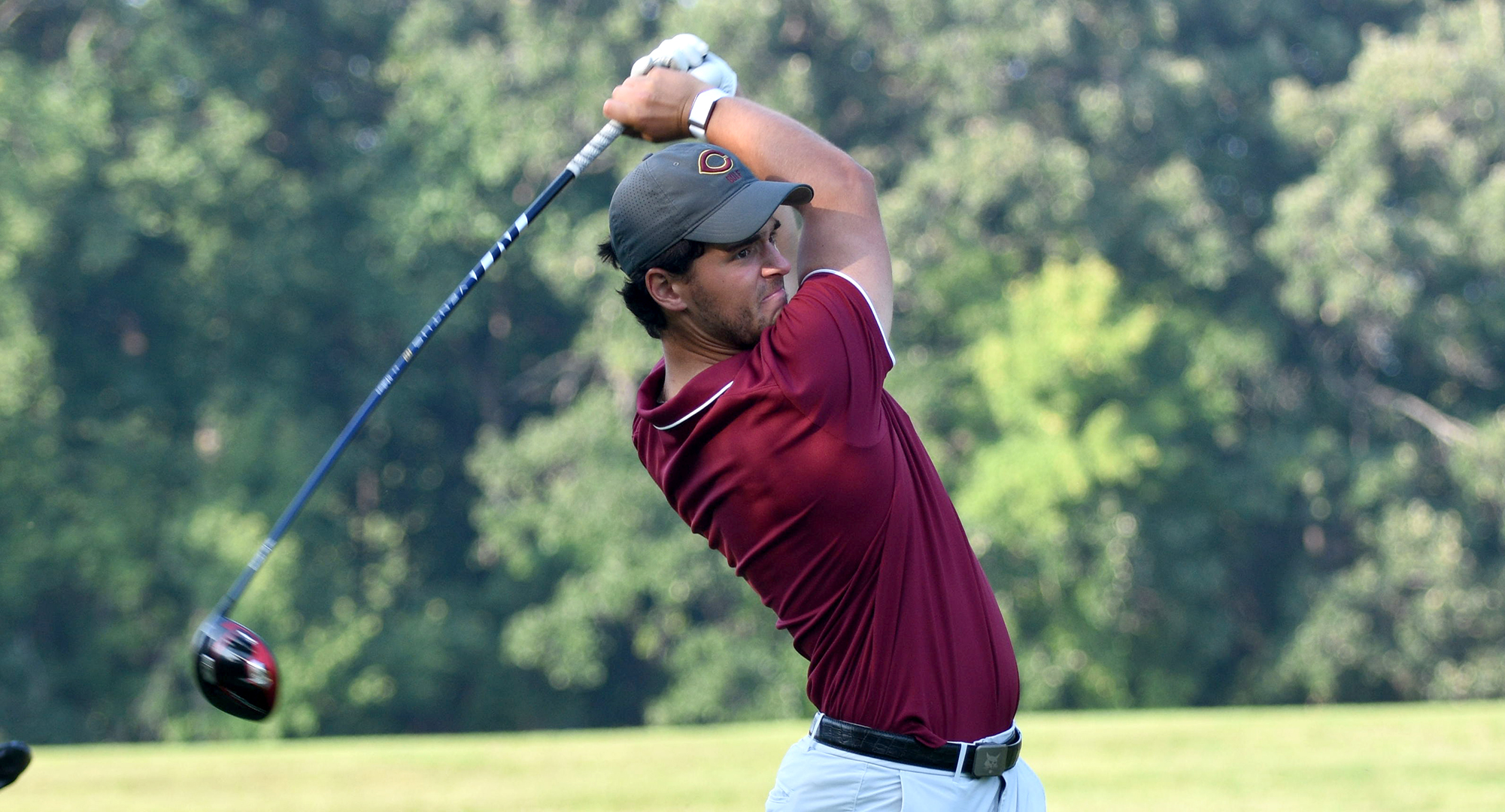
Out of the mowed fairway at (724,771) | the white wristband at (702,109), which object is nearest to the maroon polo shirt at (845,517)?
the white wristband at (702,109)

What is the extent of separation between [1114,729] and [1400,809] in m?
4.20

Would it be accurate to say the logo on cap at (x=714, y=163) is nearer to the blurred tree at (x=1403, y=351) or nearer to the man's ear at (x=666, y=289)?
the man's ear at (x=666, y=289)

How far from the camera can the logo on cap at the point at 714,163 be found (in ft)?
9.92

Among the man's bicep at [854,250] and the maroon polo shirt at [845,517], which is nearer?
the maroon polo shirt at [845,517]

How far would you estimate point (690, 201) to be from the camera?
300 centimetres

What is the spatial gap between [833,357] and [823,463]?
0.67 ft

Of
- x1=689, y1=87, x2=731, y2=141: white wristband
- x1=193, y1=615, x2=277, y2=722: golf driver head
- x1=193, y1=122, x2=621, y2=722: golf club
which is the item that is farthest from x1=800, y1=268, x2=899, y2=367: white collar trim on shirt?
x1=193, y1=615, x2=277, y2=722: golf driver head

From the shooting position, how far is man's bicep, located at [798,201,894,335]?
3.05 m

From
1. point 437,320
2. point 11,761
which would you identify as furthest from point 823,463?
point 11,761

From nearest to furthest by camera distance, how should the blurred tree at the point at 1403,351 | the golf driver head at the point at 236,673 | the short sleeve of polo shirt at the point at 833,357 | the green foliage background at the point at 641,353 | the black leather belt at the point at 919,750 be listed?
the short sleeve of polo shirt at the point at 833,357, the black leather belt at the point at 919,750, the golf driver head at the point at 236,673, the green foliage background at the point at 641,353, the blurred tree at the point at 1403,351

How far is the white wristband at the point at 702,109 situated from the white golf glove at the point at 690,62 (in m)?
0.10

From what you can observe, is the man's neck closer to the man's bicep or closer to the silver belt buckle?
the man's bicep

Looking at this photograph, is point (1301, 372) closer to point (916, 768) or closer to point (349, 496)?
point (349, 496)

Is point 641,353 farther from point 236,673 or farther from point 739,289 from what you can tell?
point 739,289
